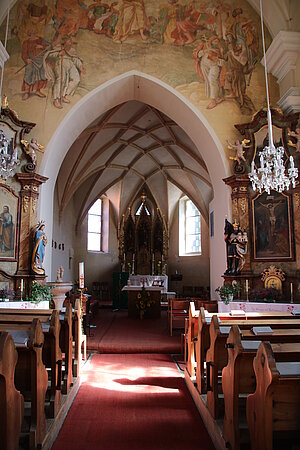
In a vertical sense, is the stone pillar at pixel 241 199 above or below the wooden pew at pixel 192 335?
above

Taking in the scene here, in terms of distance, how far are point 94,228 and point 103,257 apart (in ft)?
6.08

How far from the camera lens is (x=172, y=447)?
3816 mm

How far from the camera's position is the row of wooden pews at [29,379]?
275 cm

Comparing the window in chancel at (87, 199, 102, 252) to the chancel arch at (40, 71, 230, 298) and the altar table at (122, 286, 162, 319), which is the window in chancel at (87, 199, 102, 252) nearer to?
the chancel arch at (40, 71, 230, 298)

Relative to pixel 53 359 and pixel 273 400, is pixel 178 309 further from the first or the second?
pixel 273 400

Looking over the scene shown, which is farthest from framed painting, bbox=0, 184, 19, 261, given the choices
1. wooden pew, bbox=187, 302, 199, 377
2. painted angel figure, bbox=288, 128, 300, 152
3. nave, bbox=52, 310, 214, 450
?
painted angel figure, bbox=288, 128, 300, 152

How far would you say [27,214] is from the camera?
34.4 ft

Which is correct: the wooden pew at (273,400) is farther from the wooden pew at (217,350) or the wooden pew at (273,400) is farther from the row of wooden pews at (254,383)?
the wooden pew at (217,350)

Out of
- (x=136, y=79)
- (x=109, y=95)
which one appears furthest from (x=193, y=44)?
(x=109, y=95)

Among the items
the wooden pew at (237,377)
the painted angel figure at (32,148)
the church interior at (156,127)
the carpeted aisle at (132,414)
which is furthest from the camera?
the painted angel figure at (32,148)

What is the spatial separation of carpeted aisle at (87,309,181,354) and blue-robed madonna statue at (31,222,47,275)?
7.72ft

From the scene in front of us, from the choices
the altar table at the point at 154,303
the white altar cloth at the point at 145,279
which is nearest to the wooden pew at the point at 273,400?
the altar table at the point at 154,303

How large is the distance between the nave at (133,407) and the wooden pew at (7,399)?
1.19m

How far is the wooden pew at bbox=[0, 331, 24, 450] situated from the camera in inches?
106
